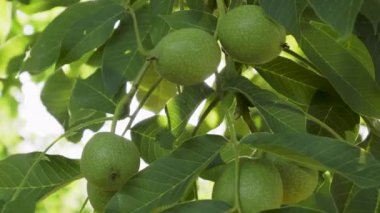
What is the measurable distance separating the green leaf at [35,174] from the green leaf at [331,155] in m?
0.37

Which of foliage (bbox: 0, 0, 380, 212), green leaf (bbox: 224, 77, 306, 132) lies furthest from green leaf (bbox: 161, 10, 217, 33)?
green leaf (bbox: 224, 77, 306, 132)

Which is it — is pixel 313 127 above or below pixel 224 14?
below

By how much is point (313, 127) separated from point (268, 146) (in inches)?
12.0

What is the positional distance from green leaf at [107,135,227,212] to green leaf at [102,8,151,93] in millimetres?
249

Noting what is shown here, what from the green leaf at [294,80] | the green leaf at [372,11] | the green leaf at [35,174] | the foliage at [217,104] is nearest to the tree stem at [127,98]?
the foliage at [217,104]

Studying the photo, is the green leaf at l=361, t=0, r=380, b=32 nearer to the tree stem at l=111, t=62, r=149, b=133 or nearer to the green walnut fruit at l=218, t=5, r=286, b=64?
the green walnut fruit at l=218, t=5, r=286, b=64

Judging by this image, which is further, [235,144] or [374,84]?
[374,84]

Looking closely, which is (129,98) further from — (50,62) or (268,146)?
(268,146)

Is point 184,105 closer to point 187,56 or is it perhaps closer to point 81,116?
point 187,56

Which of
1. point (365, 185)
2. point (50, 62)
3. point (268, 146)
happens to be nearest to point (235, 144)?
point (268, 146)

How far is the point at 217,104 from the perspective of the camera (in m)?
1.26

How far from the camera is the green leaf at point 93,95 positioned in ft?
4.35

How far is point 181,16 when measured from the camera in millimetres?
1176

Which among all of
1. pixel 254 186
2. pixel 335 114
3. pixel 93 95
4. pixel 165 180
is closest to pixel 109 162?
pixel 165 180
